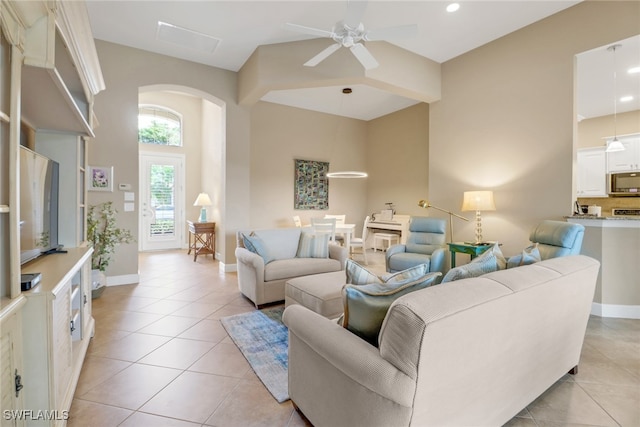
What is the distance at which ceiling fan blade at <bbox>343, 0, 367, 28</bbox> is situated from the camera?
247 centimetres

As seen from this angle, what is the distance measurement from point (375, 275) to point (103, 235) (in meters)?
4.01

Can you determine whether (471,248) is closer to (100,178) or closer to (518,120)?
(518,120)

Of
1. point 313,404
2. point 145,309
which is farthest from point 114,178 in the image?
point 313,404

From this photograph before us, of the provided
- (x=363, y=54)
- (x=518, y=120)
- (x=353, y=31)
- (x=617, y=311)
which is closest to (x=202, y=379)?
(x=353, y=31)

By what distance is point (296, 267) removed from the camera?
348 centimetres

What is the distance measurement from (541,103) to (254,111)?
15.8 feet

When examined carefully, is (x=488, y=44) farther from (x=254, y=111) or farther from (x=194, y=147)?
(x=194, y=147)

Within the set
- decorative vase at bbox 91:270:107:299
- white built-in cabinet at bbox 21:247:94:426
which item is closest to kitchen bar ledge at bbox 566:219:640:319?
white built-in cabinet at bbox 21:247:94:426

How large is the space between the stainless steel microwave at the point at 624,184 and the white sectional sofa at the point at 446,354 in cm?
533

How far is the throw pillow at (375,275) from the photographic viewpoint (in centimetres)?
147

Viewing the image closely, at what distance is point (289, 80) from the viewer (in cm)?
412

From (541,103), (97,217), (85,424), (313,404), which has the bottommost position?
(85,424)

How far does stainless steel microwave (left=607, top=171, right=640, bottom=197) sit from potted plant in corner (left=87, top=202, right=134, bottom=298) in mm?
8350

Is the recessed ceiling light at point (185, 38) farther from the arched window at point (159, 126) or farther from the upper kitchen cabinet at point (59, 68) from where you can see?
the arched window at point (159, 126)
